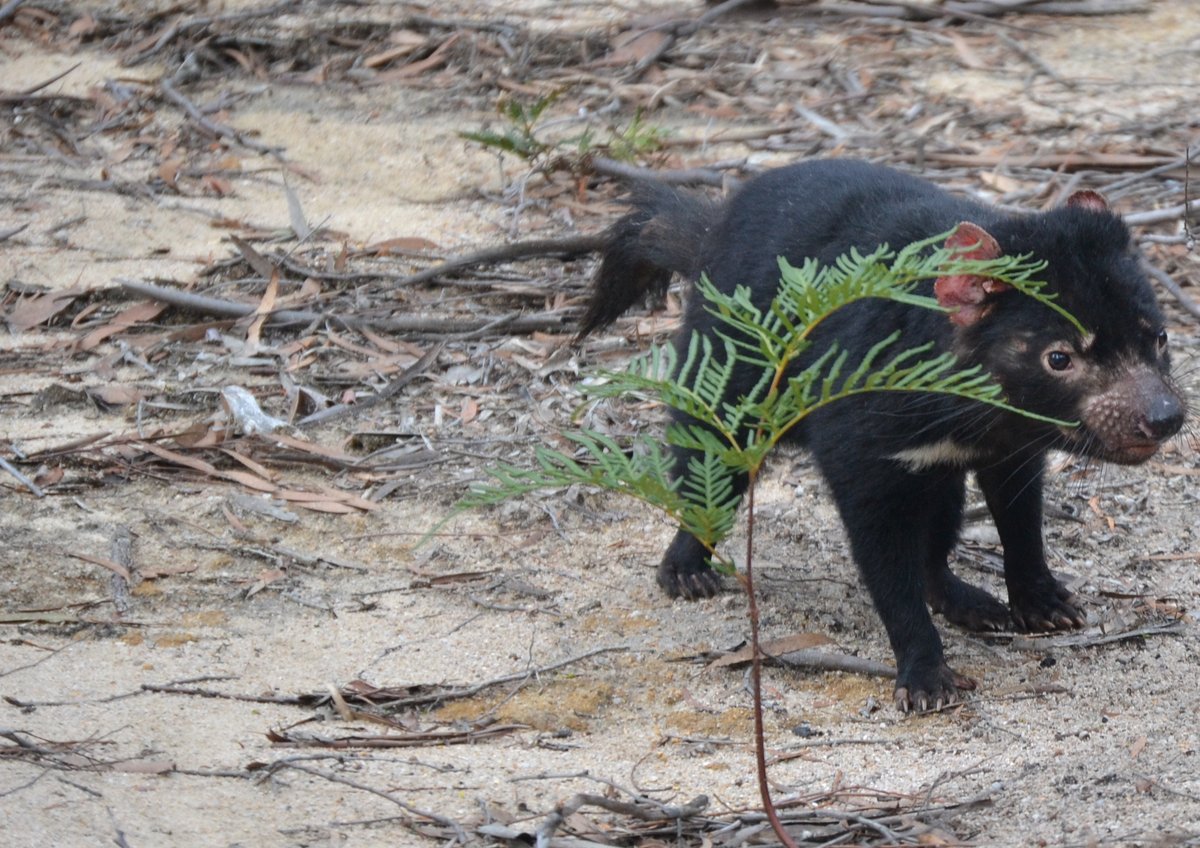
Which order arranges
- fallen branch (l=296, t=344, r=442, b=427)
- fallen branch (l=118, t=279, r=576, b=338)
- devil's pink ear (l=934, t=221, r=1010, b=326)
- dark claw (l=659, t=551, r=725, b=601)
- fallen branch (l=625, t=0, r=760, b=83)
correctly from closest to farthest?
devil's pink ear (l=934, t=221, r=1010, b=326), dark claw (l=659, t=551, r=725, b=601), fallen branch (l=296, t=344, r=442, b=427), fallen branch (l=118, t=279, r=576, b=338), fallen branch (l=625, t=0, r=760, b=83)

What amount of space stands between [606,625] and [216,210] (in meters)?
4.17

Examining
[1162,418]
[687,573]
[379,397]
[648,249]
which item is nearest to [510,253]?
[379,397]

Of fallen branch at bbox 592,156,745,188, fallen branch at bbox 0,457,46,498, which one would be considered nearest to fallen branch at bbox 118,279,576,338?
fallen branch at bbox 592,156,745,188

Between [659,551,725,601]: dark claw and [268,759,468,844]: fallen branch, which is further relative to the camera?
[659,551,725,601]: dark claw

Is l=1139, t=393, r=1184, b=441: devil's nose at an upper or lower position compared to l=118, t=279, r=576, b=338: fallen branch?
upper

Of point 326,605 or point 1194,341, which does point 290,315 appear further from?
point 1194,341

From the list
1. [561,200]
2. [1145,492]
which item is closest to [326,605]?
[1145,492]

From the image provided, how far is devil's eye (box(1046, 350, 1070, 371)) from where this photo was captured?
4086mm

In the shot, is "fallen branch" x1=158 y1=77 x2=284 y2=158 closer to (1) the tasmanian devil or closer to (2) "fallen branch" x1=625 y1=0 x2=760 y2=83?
(2) "fallen branch" x1=625 y1=0 x2=760 y2=83

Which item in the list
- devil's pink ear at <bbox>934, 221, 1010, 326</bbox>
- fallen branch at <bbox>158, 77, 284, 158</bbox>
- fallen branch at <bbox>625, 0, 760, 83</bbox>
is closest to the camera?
devil's pink ear at <bbox>934, 221, 1010, 326</bbox>

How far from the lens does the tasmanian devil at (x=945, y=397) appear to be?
406 cm

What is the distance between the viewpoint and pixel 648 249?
5672mm

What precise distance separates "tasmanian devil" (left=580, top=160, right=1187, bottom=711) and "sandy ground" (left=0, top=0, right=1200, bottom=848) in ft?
0.68

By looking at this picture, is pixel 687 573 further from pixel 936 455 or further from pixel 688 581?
pixel 936 455
